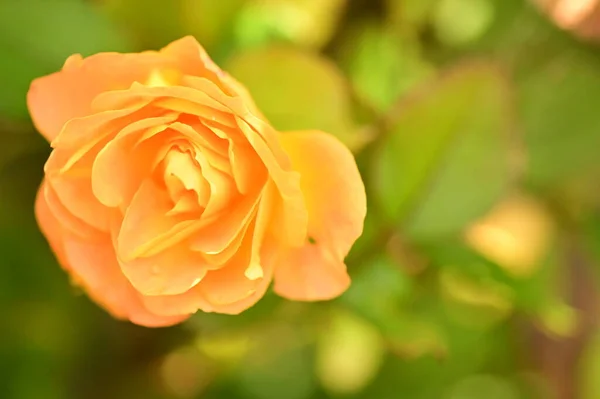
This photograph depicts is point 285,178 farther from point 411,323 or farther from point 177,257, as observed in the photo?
point 411,323

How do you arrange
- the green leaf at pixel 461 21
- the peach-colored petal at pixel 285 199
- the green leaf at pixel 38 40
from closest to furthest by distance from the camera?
the peach-colored petal at pixel 285 199, the green leaf at pixel 38 40, the green leaf at pixel 461 21

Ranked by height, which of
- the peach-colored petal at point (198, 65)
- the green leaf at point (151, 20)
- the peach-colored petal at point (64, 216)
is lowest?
the peach-colored petal at point (64, 216)

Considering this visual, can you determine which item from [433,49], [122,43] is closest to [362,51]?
[433,49]

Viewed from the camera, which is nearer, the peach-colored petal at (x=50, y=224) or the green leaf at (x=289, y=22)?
the peach-colored petal at (x=50, y=224)

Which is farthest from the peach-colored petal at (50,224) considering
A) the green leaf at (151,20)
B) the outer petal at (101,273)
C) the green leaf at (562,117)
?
the green leaf at (562,117)

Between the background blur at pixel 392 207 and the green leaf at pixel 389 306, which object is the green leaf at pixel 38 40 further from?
the green leaf at pixel 389 306

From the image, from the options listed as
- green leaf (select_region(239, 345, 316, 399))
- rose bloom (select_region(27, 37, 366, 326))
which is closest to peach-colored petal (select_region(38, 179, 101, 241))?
rose bloom (select_region(27, 37, 366, 326))
